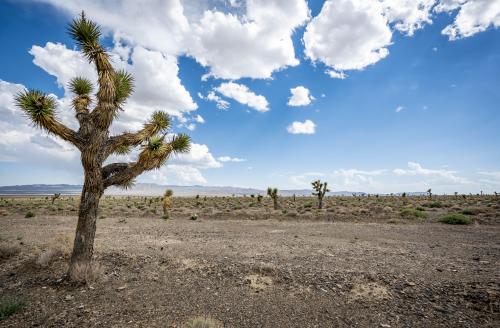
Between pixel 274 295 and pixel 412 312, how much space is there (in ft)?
8.69

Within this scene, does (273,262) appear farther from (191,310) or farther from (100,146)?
(100,146)

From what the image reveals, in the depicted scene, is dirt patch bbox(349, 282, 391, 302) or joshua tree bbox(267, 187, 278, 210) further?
joshua tree bbox(267, 187, 278, 210)

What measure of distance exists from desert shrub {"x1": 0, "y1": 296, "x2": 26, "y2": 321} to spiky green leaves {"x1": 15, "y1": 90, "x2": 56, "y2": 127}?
3790 millimetres

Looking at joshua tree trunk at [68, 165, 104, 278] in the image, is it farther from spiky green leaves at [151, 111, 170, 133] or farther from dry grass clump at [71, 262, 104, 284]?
spiky green leaves at [151, 111, 170, 133]

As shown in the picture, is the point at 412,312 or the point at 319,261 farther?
the point at 319,261

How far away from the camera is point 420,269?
308 inches

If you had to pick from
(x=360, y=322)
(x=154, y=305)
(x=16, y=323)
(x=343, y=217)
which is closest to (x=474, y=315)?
(x=360, y=322)

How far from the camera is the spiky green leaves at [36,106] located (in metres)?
6.65

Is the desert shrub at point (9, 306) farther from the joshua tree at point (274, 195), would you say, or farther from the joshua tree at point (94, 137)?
the joshua tree at point (274, 195)

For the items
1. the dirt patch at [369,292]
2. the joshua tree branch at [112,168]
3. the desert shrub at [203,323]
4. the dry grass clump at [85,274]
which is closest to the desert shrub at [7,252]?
the dry grass clump at [85,274]

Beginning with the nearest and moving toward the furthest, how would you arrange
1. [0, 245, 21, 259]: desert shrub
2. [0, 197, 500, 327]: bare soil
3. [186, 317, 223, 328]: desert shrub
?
1. [186, 317, 223, 328]: desert shrub
2. [0, 197, 500, 327]: bare soil
3. [0, 245, 21, 259]: desert shrub

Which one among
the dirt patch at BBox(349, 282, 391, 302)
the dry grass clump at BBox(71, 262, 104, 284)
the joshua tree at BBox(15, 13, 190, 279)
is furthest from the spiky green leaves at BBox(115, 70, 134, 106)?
the dirt patch at BBox(349, 282, 391, 302)

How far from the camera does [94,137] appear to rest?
7020 millimetres

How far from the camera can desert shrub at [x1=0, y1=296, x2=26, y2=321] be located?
17.7ft
